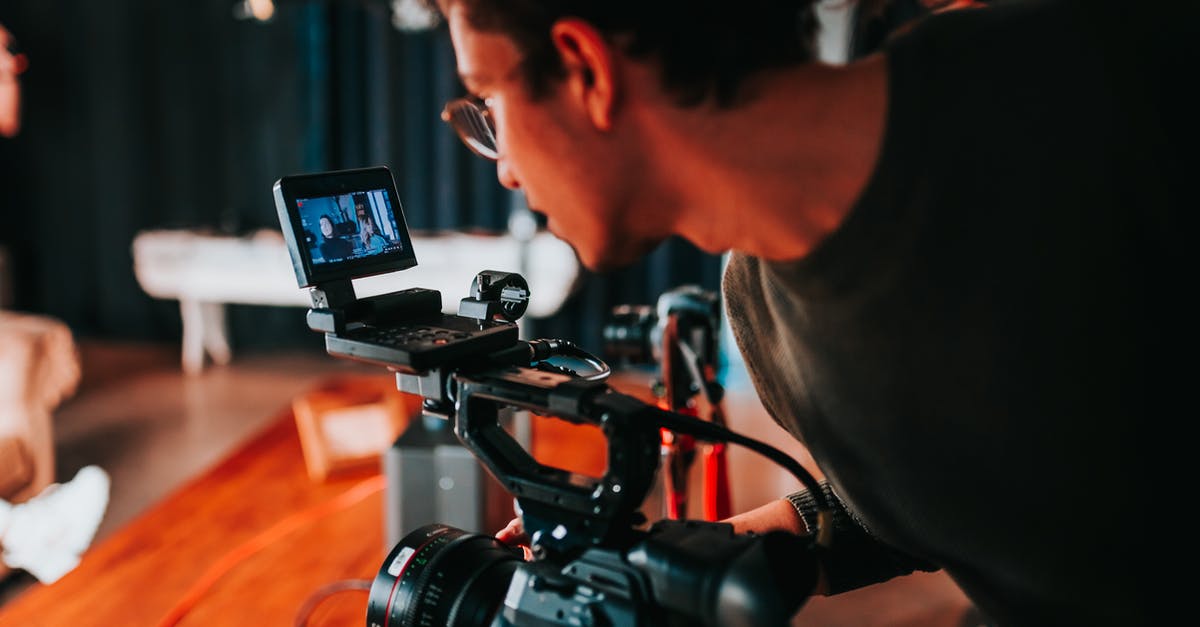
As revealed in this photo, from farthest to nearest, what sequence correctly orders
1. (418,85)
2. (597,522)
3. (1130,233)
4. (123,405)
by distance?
1. (418,85)
2. (123,405)
3. (597,522)
4. (1130,233)

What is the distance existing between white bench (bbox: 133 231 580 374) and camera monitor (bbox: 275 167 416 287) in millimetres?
3011

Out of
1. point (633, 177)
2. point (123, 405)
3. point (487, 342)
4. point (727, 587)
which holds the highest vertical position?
point (633, 177)

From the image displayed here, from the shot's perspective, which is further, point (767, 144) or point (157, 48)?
point (157, 48)

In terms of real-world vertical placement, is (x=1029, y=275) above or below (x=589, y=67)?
below

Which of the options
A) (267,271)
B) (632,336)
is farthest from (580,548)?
(267,271)

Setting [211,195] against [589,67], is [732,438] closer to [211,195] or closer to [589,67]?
[589,67]

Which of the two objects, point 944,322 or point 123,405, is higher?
point 944,322

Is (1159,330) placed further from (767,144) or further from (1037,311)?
(767,144)

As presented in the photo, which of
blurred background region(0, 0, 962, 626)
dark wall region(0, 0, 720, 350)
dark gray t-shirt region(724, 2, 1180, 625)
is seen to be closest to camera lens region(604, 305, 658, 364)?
A: dark gray t-shirt region(724, 2, 1180, 625)

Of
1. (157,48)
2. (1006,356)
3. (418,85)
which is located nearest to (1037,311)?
(1006,356)

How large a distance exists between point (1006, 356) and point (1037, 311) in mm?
27

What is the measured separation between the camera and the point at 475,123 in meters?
0.73

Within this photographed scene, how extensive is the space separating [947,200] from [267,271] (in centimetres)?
417

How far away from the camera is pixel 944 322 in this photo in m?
0.52
